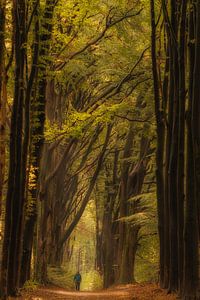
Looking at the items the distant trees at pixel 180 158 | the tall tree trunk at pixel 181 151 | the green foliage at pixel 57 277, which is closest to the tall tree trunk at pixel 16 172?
the distant trees at pixel 180 158

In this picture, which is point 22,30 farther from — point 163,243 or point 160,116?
point 163,243

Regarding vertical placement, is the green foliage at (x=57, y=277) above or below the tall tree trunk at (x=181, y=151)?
below

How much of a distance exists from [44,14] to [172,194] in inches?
231

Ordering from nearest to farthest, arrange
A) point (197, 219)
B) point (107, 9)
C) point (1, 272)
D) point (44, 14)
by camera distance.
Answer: point (197, 219)
point (1, 272)
point (44, 14)
point (107, 9)

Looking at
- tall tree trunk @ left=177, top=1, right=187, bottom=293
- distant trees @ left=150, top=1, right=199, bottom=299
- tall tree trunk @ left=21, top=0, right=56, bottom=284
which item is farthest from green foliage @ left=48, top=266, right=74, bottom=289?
tall tree trunk @ left=177, top=1, right=187, bottom=293

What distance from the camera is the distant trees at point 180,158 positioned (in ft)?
29.4

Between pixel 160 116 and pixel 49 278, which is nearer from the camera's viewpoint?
pixel 160 116

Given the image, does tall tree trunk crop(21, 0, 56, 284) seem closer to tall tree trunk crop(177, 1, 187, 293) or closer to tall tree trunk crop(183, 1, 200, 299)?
tall tree trunk crop(177, 1, 187, 293)

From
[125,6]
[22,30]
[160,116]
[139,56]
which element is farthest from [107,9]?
[22,30]

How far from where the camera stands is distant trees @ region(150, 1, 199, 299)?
29.4 ft

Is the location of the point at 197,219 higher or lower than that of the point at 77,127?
lower

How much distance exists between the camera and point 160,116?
13422 millimetres

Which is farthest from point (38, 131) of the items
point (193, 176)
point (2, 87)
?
point (193, 176)

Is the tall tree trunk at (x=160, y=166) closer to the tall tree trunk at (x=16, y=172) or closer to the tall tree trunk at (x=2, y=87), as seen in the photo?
the tall tree trunk at (x=16, y=172)
